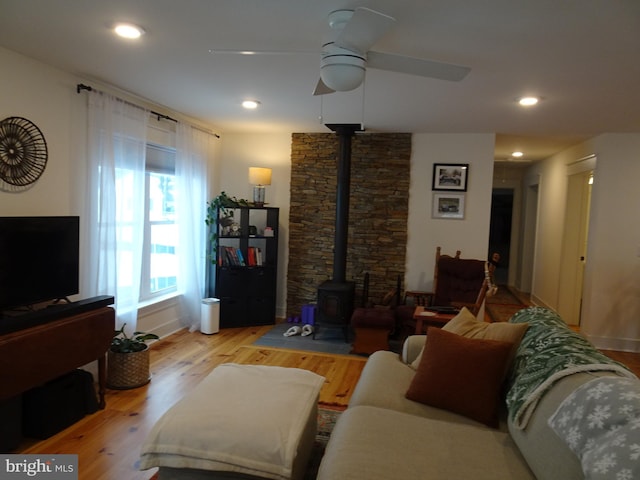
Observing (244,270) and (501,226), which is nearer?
(244,270)

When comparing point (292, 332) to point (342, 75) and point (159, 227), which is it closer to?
point (159, 227)

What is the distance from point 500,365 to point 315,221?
3.45 metres

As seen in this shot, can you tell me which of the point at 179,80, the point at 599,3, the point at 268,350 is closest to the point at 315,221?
the point at 268,350

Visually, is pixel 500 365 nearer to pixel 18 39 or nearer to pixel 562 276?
pixel 18 39

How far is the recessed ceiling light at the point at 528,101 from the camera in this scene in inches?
128

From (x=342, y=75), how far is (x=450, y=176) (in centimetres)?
319

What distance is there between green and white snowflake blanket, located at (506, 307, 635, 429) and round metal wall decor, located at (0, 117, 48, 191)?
3.12 metres

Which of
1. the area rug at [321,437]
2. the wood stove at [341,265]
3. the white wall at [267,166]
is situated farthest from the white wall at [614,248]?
the white wall at [267,166]

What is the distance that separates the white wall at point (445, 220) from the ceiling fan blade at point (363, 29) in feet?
10.2

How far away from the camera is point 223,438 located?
5.80 ft

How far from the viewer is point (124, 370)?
3.20m

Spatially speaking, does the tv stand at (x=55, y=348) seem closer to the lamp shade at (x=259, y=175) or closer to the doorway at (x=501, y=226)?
the lamp shade at (x=259, y=175)

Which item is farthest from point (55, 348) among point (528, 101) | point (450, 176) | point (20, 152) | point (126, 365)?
point (450, 176)

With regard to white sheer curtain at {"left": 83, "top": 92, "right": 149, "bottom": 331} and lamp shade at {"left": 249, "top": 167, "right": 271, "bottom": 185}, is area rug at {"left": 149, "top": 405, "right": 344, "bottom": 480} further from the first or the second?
lamp shade at {"left": 249, "top": 167, "right": 271, "bottom": 185}
